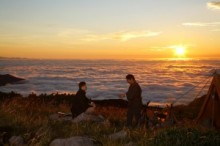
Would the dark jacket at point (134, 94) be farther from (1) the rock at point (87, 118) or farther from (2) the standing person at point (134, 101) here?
(1) the rock at point (87, 118)

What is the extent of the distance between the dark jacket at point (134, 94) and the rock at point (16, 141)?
184 inches

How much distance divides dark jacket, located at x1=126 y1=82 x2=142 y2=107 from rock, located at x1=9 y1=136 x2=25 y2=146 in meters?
4.67

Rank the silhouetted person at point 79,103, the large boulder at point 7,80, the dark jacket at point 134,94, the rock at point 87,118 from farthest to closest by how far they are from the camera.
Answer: the large boulder at point 7,80 < the silhouetted person at point 79,103 < the rock at point 87,118 < the dark jacket at point 134,94

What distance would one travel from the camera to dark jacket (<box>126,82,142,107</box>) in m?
13.6

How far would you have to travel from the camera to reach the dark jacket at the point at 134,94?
536 inches

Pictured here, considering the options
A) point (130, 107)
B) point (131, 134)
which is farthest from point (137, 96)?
point (131, 134)

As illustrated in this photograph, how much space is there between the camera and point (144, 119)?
14516mm

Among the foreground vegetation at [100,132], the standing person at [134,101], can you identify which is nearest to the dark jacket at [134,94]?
the standing person at [134,101]

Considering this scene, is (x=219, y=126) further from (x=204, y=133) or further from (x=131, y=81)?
(x=204, y=133)

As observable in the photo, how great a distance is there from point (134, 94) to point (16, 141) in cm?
494

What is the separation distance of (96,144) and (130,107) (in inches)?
168

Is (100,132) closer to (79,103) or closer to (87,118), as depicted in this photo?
(87,118)

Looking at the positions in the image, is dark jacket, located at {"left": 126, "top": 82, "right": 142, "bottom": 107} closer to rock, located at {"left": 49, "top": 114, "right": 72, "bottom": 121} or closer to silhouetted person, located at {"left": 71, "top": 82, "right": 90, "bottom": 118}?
silhouetted person, located at {"left": 71, "top": 82, "right": 90, "bottom": 118}

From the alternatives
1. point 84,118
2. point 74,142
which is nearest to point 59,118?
point 84,118
